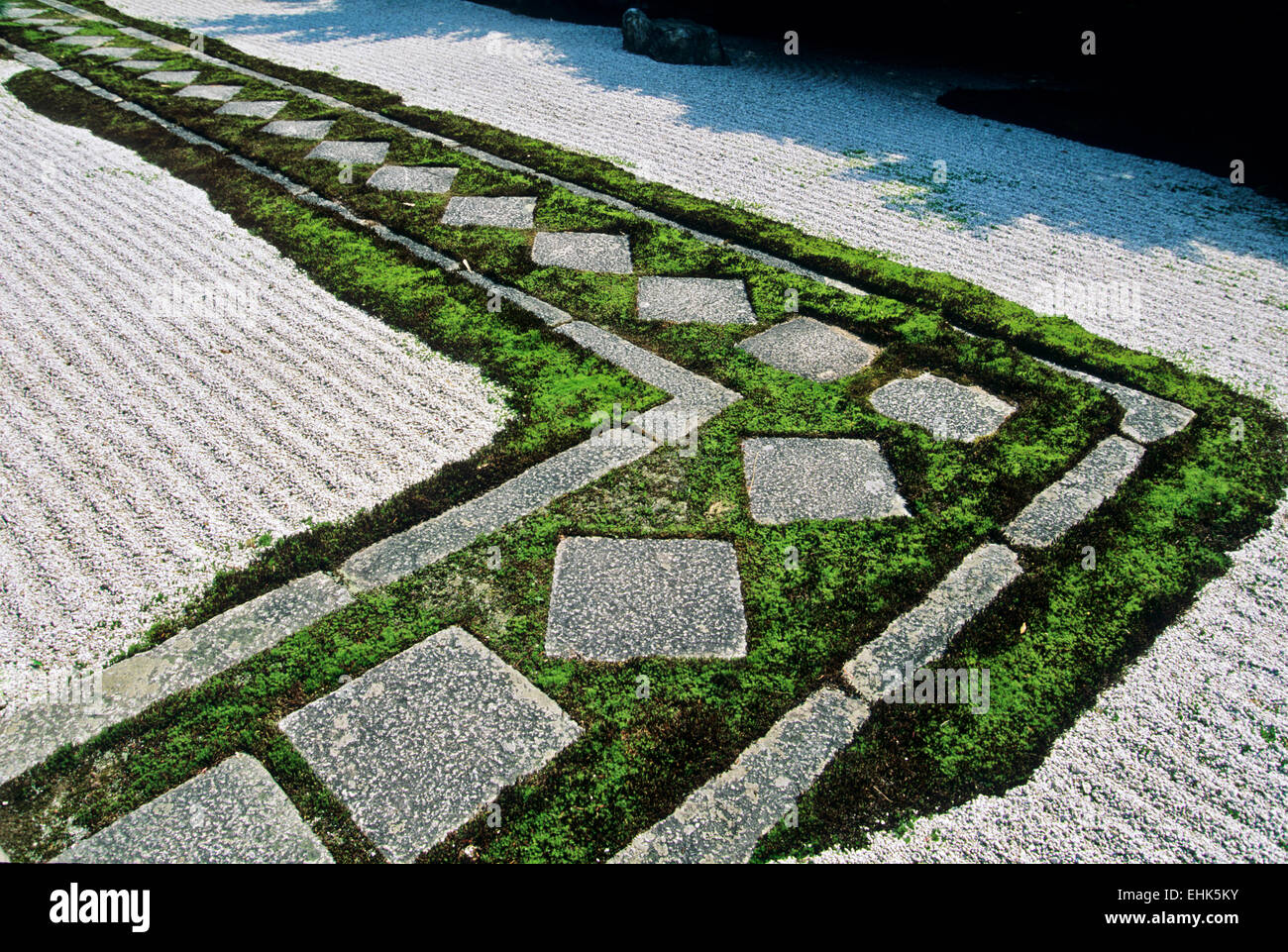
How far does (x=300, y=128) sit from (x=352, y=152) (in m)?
0.74

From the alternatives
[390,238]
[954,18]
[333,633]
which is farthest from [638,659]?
[954,18]

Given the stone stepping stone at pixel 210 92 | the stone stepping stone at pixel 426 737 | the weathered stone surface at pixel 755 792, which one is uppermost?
the stone stepping stone at pixel 210 92

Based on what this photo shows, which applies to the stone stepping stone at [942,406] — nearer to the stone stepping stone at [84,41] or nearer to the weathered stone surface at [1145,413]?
the weathered stone surface at [1145,413]

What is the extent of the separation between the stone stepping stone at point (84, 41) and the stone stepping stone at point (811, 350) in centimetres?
824

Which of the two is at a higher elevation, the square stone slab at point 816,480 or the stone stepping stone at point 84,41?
the stone stepping stone at point 84,41

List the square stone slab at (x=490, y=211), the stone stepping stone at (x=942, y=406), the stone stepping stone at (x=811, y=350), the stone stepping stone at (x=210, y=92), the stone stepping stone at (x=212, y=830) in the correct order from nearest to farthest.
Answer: the stone stepping stone at (x=212, y=830) < the stone stepping stone at (x=942, y=406) < the stone stepping stone at (x=811, y=350) < the square stone slab at (x=490, y=211) < the stone stepping stone at (x=210, y=92)

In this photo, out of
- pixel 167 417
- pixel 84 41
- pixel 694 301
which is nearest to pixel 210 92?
pixel 84 41

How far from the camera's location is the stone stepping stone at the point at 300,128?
5707 millimetres

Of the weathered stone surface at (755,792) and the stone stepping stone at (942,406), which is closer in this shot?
the weathered stone surface at (755,792)

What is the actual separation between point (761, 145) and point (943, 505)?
4202mm

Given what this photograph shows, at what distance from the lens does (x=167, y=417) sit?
3033 millimetres

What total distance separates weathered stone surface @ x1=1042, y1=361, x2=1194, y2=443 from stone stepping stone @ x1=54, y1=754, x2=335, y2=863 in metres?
A: 3.15

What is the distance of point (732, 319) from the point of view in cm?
372

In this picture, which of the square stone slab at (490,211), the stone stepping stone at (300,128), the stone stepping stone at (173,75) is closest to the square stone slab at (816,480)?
the square stone slab at (490,211)
